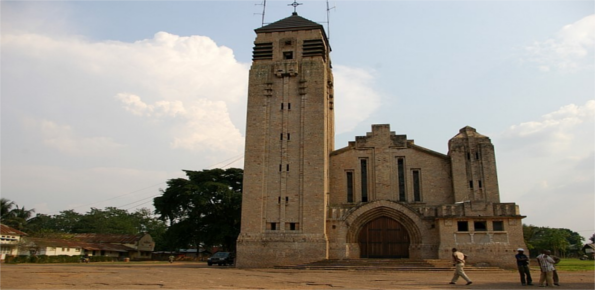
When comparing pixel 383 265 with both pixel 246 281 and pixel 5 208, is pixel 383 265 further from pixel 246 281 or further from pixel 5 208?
Answer: pixel 5 208

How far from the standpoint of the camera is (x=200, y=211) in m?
→ 37.4

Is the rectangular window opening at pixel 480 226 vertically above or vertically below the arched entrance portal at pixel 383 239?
above

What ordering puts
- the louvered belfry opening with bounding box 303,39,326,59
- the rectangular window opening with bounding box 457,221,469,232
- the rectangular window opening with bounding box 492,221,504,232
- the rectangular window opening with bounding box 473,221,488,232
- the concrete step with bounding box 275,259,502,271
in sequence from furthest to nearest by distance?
the louvered belfry opening with bounding box 303,39,326,59 → the rectangular window opening with bounding box 457,221,469,232 → the rectangular window opening with bounding box 473,221,488,232 → the rectangular window opening with bounding box 492,221,504,232 → the concrete step with bounding box 275,259,502,271

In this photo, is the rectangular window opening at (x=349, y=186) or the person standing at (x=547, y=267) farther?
the rectangular window opening at (x=349, y=186)

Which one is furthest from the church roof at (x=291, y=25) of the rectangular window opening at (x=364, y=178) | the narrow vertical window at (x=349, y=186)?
the narrow vertical window at (x=349, y=186)

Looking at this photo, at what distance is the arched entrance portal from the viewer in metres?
27.7

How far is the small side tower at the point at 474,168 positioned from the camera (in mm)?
28438

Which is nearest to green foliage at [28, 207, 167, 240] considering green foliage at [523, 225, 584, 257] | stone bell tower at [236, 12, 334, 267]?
stone bell tower at [236, 12, 334, 267]

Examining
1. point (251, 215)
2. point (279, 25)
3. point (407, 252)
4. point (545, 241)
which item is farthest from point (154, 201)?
point (545, 241)

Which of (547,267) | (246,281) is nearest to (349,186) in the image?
(246,281)

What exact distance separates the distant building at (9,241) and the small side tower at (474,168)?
37.9 m

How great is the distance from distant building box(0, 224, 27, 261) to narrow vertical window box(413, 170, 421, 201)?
115 feet

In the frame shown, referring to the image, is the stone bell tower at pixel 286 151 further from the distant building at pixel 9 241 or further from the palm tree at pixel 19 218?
the palm tree at pixel 19 218

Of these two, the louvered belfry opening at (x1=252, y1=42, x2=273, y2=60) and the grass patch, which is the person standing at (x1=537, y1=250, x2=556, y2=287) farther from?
the louvered belfry opening at (x1=252, y1=42, x2=273, y2=60)
